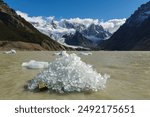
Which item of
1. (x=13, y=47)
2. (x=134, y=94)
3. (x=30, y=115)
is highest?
(x=13, y=47)

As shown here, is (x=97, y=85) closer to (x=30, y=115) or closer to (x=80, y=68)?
(x=80, y=68)

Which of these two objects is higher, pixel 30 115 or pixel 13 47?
pixel 13 47

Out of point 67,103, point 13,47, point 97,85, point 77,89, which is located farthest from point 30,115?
point 13,47

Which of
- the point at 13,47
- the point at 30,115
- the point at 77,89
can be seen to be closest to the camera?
the point at 30,115

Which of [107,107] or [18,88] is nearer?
[107,107]

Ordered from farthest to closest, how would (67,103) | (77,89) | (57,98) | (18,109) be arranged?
(77,89), (57,98), (67,103), (18,109)

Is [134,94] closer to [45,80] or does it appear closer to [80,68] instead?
[80,68]
